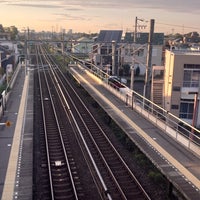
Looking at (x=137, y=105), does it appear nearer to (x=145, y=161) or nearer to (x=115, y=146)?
(x=115, y=146)

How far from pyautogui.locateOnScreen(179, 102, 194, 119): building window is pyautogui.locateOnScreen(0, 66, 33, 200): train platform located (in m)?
9.98

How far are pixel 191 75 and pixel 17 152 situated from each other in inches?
567

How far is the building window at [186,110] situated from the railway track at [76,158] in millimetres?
6568

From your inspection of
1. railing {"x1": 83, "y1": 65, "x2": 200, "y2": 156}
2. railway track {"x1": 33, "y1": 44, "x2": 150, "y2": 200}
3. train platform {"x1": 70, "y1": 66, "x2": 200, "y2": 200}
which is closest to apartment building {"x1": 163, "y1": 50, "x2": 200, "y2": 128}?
railing {"x1": 83, "y1": 65, "x2": 200, "y2": 156}

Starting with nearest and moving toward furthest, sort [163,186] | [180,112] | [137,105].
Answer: [163,186], [137,105], [180,112]

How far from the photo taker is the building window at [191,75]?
904 inches

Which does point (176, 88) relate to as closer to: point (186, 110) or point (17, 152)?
point (186, 110)

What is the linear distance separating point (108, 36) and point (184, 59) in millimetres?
30295

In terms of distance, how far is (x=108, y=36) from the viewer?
171 ft

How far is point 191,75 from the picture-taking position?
2306 centimetres

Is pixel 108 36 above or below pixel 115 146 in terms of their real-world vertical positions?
above

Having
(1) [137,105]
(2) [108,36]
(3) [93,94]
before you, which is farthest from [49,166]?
(2) [108,36]

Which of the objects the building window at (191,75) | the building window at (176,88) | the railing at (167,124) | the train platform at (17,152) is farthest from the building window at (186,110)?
the train platform at (17,152)

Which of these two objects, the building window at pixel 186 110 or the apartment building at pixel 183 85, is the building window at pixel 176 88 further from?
the building window at pixel 186 110
